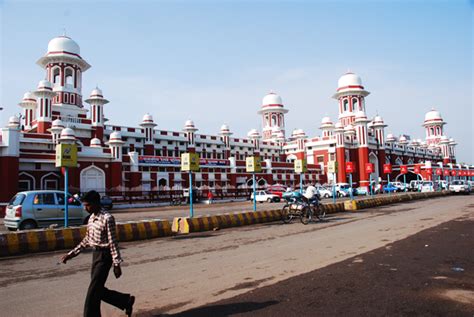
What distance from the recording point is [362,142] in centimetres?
6025

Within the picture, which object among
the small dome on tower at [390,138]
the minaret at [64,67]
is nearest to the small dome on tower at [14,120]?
the minaret at [64,67]

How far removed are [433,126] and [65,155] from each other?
97833 mm

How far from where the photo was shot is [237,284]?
5945 mm

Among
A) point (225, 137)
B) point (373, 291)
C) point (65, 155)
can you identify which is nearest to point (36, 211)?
point (65, 155)

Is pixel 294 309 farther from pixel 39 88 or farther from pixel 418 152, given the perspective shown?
pixel 418 152

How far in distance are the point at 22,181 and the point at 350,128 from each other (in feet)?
160

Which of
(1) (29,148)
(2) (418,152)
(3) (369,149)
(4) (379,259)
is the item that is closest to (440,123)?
(2) (418,152)

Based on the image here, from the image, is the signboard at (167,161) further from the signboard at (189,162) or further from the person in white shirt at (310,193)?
the person in white shirt at (310,193)

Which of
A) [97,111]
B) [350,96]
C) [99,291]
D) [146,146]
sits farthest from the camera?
[350,96]

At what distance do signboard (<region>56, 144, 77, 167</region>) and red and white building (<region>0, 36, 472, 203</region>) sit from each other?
686 inches

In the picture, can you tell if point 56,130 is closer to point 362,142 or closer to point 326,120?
point 362,142

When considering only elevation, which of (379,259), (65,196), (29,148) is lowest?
(379,259)

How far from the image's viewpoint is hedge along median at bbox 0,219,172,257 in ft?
31.3

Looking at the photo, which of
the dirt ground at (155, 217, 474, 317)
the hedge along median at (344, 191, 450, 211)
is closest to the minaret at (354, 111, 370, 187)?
the hedge along median at (344, 191, 450, 211)
